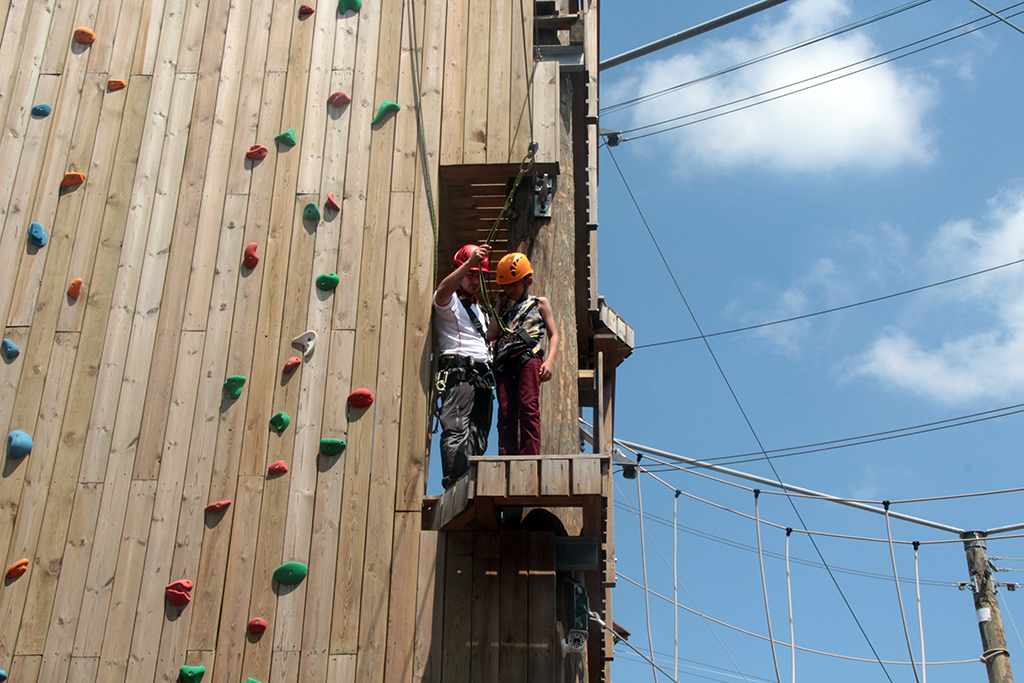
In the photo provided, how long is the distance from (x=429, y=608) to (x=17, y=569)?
2406 mm

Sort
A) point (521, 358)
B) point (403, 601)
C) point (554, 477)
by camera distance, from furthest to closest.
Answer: point (521, 358)
point (403, 601)
point (554, 477)

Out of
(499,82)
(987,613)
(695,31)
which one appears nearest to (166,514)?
(499,82)

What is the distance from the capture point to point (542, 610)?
5422 millimetres

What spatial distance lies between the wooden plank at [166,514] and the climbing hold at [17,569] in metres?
0.71

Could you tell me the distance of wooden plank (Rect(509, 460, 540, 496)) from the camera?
5.02 metres

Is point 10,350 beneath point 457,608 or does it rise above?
above

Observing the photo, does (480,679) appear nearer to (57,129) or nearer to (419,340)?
(419,340)

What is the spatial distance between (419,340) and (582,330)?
3.25 meters

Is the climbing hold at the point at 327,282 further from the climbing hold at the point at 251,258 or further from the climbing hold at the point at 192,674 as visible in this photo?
the climbing hold at the point at 192,674

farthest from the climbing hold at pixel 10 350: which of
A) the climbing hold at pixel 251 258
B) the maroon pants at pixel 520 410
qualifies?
the maroon pants at pixel 520 410

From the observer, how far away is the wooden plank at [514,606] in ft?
17.4

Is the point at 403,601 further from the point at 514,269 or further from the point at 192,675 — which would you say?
the point at 514,269

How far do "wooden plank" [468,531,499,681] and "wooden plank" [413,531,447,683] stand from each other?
18cm

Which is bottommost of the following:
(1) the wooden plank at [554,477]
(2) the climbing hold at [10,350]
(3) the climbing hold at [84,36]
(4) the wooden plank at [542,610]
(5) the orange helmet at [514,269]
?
(4) the wooden plank at [542,610]
